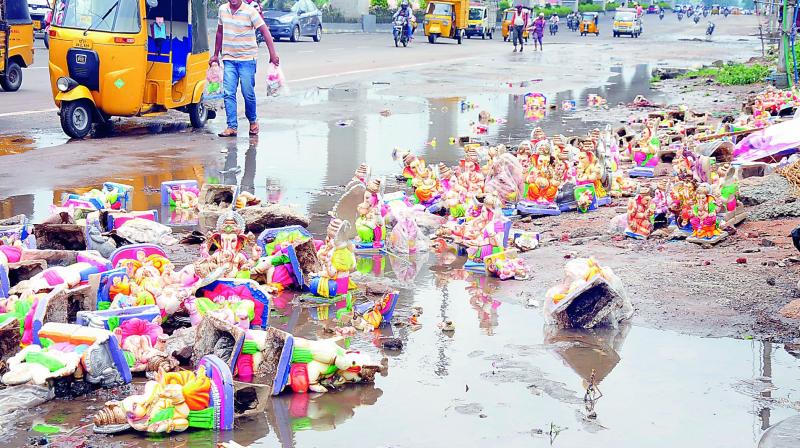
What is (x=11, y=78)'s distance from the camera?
18.4m

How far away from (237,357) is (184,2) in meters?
10.0

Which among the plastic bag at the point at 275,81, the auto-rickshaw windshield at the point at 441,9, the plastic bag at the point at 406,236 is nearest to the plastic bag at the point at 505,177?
the plastic bag at the point at 406,236

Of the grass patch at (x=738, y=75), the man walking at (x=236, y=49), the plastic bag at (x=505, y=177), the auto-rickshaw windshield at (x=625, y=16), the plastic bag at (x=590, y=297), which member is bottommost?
the plastic bag at (x=590, y=297)

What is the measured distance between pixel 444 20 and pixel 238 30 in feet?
105

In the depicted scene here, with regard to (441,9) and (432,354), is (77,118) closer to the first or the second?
(432,354)

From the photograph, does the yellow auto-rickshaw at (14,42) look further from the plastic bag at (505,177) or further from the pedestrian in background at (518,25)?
the pedestrian in background at (518,25)

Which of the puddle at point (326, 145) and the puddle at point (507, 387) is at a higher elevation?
the puddle at point (326, 145)

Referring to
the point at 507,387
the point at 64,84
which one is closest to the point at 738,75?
the point at 64,84

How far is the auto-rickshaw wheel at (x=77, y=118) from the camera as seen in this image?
13.1 m

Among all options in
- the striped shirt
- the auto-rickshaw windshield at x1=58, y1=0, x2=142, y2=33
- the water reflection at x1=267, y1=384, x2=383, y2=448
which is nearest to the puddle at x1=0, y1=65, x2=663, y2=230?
the striped shirt

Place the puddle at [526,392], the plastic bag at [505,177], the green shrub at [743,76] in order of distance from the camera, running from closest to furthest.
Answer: the puddle at [526,392]
the plastic bag at [505,177]
the green shrub at [743,76]

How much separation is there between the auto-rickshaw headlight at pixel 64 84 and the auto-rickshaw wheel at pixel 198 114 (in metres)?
1.93

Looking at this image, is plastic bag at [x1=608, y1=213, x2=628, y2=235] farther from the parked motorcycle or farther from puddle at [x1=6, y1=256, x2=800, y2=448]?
the parked motorcycle

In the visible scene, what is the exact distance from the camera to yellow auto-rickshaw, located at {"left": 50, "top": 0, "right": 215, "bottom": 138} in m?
13.2
